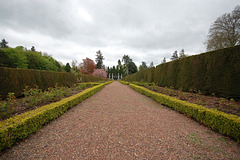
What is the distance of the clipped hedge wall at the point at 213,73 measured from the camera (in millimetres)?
4188

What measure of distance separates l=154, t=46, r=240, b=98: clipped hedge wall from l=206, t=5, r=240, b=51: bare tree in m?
10.1

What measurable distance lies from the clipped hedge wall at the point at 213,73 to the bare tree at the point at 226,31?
1013 centimetres

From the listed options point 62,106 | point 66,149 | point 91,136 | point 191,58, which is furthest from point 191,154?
point 191,58

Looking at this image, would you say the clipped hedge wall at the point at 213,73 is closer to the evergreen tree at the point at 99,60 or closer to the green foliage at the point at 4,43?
the evergreen tree at the point at 99,60

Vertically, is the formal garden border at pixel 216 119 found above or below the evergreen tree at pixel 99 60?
below

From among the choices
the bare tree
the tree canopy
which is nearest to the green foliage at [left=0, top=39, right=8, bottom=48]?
the tree canopy

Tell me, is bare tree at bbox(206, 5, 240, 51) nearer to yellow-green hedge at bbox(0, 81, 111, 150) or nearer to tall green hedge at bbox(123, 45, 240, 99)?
tall green hedge at bbox(123, 45, 240, 99)

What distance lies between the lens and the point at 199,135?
227 cm

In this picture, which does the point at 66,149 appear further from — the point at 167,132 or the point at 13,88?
the point at 13,88

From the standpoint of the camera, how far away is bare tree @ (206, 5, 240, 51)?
37.0 feet

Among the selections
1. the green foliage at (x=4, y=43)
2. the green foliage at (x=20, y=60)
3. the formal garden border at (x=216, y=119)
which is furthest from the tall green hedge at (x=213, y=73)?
the green foliage at (x=4, y=43)

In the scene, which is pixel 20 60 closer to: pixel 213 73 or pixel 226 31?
pixel 213 73

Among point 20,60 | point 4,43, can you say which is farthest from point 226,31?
point 4,43

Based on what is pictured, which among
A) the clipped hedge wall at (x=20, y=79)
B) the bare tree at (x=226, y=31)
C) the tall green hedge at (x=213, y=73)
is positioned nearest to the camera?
the tall green hedge at (x=213, y=73)
